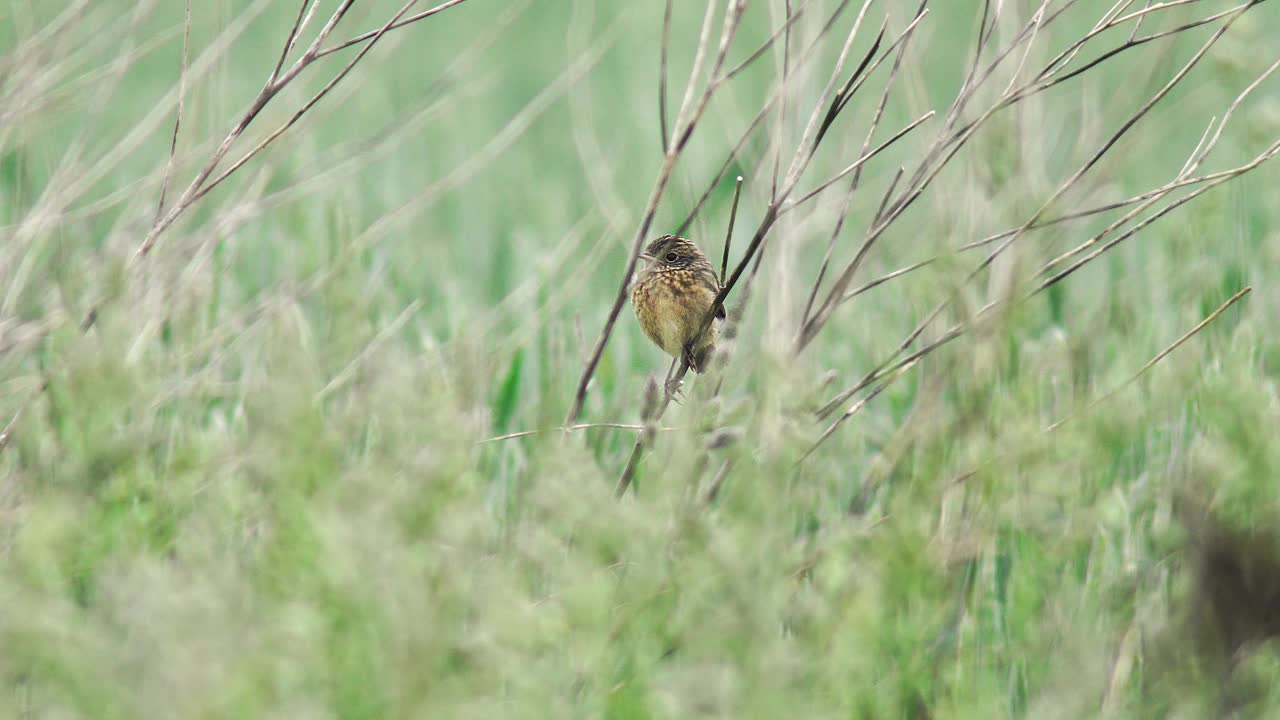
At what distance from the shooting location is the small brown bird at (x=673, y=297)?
3785mm

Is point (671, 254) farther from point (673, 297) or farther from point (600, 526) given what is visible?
point (600, 526)

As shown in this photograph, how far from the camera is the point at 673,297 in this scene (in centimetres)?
387

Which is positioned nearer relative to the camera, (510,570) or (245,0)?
(510,570)

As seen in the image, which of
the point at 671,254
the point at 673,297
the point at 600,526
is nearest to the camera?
the point at 600,526

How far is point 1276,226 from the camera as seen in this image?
520 centimetres

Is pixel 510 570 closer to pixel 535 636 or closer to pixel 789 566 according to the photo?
pixel 535 636

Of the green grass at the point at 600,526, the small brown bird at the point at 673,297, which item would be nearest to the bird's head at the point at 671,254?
the small brown bird at the point at 673,297

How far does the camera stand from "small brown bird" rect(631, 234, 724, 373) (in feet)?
12.4

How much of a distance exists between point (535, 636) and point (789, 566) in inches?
18.0

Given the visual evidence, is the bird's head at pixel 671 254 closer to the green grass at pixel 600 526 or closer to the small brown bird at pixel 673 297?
the small brown bird at pixel 673 297

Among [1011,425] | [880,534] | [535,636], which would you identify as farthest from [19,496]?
[1011,425]

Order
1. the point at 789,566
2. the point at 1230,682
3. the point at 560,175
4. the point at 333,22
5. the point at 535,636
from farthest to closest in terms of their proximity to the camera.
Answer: the point at 560,175 → the point at 333,22 → the point at 789,566 → the point at 1230,682 → the point at 535,636

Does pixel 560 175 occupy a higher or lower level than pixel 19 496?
lower

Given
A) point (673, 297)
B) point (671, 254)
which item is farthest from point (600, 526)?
point (671, 254)
